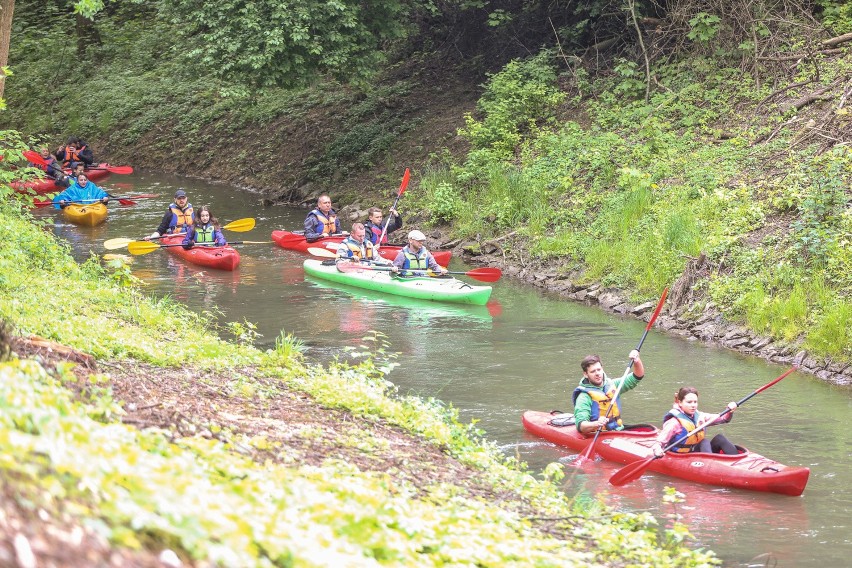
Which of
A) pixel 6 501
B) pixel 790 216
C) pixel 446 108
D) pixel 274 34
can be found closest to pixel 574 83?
pixel 446 108

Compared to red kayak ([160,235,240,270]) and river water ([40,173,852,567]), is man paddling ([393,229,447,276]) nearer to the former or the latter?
river water ([40,173,852,567])

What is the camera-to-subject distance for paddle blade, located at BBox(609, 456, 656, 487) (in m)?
8.00

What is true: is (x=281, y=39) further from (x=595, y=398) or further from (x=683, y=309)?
(x=595, y=398)

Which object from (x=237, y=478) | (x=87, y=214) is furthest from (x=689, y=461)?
(x=87, y=214)

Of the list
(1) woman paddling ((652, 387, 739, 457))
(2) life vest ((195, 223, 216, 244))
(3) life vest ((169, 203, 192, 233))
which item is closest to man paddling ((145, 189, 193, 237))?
(3) life vest ((169, 203, 192, 233))

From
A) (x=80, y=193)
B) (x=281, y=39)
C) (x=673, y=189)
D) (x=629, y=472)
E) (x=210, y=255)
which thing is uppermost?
(x=281, y=39)

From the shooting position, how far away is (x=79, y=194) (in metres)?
21.3

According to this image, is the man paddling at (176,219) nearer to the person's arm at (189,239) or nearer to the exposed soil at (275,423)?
the person's arm at (189,239)

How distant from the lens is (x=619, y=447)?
29.2 ft

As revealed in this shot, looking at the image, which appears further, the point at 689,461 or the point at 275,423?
the point at 689,461

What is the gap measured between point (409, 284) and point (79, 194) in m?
9.45

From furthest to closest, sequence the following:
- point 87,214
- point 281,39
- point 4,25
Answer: point 87,214 < point 281,39 < point 4,25

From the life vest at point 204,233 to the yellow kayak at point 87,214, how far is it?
3.86 m

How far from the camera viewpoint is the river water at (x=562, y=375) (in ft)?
24.7
